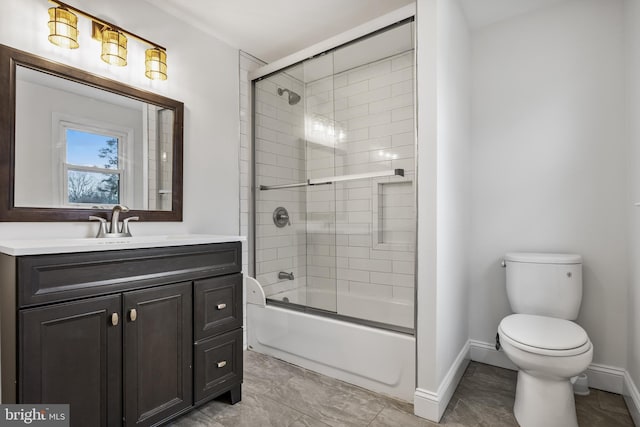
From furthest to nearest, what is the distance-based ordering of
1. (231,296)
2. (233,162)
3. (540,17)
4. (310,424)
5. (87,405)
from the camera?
(233,162), (540,17), (231,296), (310,424), (87,405)

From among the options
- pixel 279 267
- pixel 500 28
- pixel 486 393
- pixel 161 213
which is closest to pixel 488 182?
pixel 500 28

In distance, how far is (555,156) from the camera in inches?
85.5

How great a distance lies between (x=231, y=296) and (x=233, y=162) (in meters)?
1.10

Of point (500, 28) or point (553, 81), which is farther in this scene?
point (500, 28)

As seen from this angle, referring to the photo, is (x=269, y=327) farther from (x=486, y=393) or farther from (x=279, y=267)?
(x=486, y=393)

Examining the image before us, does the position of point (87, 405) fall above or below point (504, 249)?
below

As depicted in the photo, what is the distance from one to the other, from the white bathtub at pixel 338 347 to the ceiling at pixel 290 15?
6.60 ft

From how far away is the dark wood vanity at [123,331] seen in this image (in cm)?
120

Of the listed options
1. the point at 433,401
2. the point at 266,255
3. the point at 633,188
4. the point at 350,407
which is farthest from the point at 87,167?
the point at 633,188

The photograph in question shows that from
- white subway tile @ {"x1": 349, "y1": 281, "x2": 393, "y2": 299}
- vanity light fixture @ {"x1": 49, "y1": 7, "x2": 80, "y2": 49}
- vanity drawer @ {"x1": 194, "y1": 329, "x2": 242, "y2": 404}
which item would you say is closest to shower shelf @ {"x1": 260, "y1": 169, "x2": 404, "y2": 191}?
white subway tile @ {"x1": 349, "y1": 281, "x2": 393, "y2": 299}

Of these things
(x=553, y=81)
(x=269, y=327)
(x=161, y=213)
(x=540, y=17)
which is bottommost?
(x=269, y=327)

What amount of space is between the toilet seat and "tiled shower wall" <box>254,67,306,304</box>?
1375 millimetres

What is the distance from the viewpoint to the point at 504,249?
2.35 m

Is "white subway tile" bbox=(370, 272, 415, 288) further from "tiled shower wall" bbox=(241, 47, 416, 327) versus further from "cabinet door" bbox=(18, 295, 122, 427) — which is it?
"cabinet door" bbox=(18, 295, 122, 427)
